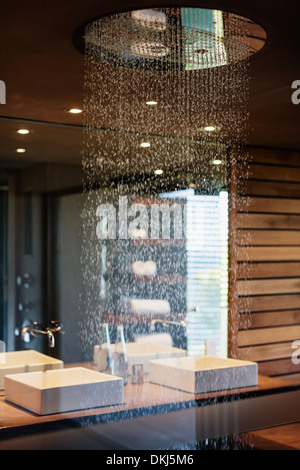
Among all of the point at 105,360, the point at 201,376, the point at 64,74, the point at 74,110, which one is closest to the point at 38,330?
the point at 105,360

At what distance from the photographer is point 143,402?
2.85 metres

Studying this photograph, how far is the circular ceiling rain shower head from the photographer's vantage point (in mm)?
2062

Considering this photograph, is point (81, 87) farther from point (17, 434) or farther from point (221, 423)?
point (221, 423)

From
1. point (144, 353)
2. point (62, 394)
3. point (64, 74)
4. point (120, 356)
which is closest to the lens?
point (64, 74)

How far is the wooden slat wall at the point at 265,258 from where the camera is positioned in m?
4.31

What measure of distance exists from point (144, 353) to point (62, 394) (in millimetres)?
850

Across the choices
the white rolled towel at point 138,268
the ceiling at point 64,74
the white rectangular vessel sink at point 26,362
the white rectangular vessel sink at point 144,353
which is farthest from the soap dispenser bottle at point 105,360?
the ceiling at point 64,74

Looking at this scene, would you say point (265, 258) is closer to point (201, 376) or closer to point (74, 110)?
point (201, 376)

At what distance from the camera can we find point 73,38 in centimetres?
216

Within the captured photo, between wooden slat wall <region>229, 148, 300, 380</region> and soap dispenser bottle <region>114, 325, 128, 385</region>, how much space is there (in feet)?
3.57

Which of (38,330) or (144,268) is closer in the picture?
(38,330)

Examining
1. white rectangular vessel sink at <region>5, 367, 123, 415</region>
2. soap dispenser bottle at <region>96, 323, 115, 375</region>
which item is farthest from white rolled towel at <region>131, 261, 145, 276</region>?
white rectangular vessel sink at <region>5, 367, 123, 415</region>

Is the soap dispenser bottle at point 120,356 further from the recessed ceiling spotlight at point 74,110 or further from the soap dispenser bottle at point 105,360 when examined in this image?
the recessed ceiling spotlight at point 74,110

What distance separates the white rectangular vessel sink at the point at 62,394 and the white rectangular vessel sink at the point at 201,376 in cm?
31
